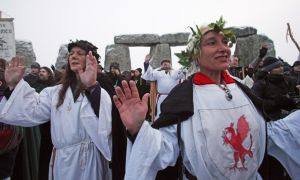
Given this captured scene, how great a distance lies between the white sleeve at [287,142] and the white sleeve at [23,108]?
6.56ft

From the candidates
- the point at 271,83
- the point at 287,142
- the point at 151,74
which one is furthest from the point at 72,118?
the point at 151,74

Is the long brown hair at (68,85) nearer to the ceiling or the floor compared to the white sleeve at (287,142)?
nearer to the ceiling

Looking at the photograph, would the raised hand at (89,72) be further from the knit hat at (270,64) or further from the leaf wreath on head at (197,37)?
the knit hat at (270,64)

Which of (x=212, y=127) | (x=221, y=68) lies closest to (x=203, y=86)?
(x=221, y=68)

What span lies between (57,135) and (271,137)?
1.86 m

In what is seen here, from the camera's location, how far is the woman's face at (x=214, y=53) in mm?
2414

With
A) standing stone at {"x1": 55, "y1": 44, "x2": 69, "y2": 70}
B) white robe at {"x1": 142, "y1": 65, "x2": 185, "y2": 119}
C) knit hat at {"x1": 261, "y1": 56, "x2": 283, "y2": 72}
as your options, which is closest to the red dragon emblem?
knit hat at {"x1": 261, "y1": 56, "x2": 283, "y2": 72}

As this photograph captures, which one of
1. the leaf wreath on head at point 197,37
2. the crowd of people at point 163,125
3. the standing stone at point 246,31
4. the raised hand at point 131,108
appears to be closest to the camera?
the raised hand at point 131,108

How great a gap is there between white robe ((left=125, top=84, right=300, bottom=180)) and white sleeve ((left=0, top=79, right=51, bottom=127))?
138cm

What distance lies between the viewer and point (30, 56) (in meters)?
13.1

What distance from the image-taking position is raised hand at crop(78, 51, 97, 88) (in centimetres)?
331

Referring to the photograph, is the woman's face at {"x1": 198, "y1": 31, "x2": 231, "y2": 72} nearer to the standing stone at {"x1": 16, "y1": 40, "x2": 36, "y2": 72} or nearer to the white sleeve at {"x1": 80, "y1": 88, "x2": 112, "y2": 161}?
the white sleeve at {"x1": 80, "y1": 88, "x2": 112, "y2": 161}

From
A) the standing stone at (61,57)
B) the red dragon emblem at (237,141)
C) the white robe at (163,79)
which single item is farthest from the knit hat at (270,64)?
the standing stone at (61,57)

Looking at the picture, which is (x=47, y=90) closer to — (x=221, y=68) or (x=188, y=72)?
(x=188, y=72)
